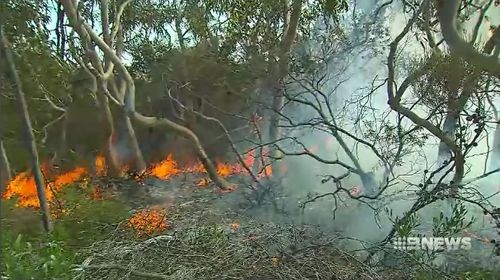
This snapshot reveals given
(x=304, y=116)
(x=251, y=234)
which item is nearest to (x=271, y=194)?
(x=251, y=234)

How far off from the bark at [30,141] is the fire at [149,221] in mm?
206

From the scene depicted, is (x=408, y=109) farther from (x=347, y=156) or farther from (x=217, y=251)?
(x=217, y=251)

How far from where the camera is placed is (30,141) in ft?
4.77

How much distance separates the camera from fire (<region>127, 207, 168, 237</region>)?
1.50 m

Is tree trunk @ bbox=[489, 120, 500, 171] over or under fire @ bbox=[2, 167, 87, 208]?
over

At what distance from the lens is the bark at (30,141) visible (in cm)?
143

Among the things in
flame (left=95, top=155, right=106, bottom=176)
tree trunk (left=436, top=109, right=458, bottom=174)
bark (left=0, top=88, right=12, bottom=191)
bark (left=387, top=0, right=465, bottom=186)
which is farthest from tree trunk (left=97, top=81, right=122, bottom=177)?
→ tree trunk (left=436, top=109, right=458, bottom=174)

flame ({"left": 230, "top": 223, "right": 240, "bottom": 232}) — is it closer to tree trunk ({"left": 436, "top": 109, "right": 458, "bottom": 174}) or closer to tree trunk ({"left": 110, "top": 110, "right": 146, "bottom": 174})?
tree trunk ({"left": 110, "top": 110, "right": 146, "bottom": 174})

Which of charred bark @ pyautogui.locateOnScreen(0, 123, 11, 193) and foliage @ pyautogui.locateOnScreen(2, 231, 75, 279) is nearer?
foliage @ pyautogui.locateOnScreen(2, 231, 75, 279)

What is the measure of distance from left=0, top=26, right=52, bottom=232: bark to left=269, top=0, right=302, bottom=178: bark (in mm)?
594

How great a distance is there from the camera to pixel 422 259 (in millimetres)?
1580

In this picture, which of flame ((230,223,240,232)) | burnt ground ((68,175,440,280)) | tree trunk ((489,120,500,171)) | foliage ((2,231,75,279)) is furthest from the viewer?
tree trunk ((489,120,500,171))

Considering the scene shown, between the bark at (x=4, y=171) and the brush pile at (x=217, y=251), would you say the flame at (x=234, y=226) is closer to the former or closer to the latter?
the brush pile at (x=217, y=251)

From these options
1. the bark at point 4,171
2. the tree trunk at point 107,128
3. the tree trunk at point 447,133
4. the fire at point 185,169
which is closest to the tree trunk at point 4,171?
the bark at point 4,171
